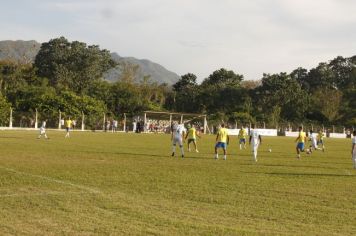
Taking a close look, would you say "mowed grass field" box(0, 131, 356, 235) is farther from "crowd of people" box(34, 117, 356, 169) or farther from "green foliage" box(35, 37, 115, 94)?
"green foliage" box(35, 37, 115, 94)

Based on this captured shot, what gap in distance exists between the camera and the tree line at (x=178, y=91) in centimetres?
8331

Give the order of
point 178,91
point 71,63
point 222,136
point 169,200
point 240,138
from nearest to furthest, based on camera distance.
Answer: point 169,200
point 222,136
point 240,138
point 71,63
point 178,91

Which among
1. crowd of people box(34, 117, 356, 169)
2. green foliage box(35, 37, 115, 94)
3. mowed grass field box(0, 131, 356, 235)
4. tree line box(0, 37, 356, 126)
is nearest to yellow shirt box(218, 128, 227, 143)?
crowd of people box(34, 117, 356, 169)

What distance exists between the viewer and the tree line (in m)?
83.3

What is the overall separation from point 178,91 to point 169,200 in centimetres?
9465

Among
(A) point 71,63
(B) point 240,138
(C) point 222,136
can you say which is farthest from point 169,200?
(A) point 71,63

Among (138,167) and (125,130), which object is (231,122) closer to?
(125,130)

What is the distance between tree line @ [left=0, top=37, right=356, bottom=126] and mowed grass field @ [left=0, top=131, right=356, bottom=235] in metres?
57.1

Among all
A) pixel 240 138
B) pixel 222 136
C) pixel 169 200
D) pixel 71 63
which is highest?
pixel 71 63

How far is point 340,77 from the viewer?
372ft

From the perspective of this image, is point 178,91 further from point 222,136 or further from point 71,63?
point 222,136

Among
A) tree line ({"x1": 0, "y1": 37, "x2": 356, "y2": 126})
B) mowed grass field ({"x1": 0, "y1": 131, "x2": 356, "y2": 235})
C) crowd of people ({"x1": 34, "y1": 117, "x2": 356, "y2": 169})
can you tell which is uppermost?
tree line ({"x1": 0, "y1": 37, "x2": 356, "y2": 126})

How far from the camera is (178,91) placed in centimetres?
10644

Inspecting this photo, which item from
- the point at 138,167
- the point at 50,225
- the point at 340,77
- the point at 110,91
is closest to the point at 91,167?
the point at 138,167
